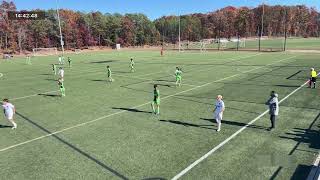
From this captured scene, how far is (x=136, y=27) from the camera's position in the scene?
140875mm

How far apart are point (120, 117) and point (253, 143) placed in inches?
319

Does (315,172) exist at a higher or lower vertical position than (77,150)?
higher

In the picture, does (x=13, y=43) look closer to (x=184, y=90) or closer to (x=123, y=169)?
(x=184, y=90)

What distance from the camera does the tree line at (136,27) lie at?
112562 millimetres

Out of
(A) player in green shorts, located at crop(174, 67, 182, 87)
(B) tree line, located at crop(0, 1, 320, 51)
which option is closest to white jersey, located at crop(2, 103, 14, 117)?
(A) player in green shorts, located at crop(174, 67, 182, 87)

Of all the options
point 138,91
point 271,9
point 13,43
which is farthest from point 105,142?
point 271,9

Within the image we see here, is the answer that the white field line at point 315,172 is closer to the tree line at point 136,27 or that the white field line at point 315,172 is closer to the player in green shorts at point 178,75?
the player in green shorts at point 178,75

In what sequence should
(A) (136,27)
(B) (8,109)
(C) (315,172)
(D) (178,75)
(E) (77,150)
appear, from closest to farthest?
(C) (315,172) → (E) (77,150) → (B) (8,109) → (D) (178,75) → (A) (136,27)
